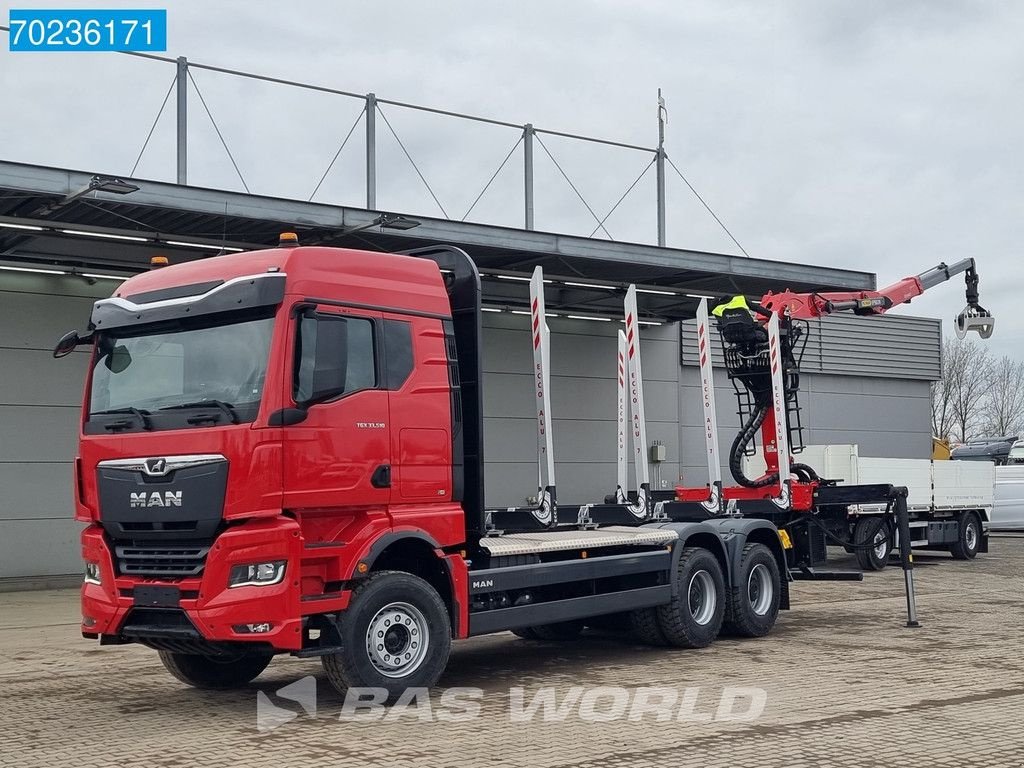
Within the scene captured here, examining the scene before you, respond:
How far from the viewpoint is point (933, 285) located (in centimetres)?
1833

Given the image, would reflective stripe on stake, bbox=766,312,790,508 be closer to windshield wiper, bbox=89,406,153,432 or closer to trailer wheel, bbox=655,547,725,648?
trailer wheel, bbox=655,547,725,648

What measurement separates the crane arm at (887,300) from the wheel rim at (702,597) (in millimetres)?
4412

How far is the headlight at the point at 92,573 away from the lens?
888 cm

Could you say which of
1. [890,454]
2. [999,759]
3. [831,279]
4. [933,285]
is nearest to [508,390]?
[831,279]

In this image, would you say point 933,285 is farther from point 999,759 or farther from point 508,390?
point 999,759

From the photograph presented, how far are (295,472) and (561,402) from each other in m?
16.3

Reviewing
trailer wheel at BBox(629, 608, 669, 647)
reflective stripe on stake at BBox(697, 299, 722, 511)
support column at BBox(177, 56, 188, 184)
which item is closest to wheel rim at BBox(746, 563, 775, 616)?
reflective stripe on stake at BBox(697, 299, 722, 511)

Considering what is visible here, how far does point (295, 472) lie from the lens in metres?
8.24

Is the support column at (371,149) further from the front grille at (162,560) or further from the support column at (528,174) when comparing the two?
the front grille at (162,560)

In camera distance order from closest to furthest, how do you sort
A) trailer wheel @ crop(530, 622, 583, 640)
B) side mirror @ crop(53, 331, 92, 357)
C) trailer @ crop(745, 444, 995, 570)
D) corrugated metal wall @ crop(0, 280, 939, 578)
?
side mirror @ crop(53, 331, 92, 357) → trailer wheel @ crop(530, 622, 583, 640) → corrugated metal wall @ crop(0, 280, 939, 578) → trailer @ crop(745, 444, 995, 570)

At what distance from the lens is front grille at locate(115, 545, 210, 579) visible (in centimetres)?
828

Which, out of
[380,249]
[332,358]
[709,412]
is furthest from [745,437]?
[332,358]

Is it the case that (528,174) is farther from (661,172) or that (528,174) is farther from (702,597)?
(702,597)

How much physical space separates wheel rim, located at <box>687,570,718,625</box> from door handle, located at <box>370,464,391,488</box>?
4211 mm
